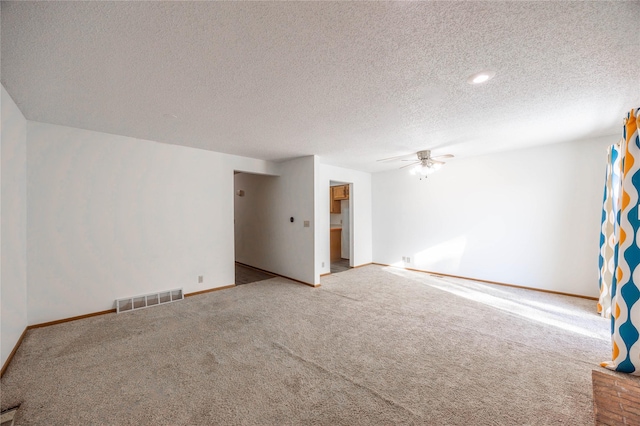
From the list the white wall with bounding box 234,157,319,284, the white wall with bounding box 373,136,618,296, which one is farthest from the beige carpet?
the white wall with bounding box 234,157,319,284

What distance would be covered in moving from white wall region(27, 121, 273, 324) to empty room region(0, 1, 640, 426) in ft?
0.08

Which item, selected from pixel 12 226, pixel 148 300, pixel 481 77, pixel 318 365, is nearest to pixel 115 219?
pixel 12 226

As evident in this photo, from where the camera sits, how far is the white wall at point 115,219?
9.35 ft

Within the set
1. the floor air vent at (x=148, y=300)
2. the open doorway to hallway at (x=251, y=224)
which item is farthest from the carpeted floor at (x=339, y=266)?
the floor air vent at (x=148, y=300)

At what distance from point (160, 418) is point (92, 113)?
2989 millimetres

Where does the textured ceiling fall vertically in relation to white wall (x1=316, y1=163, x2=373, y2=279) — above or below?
above

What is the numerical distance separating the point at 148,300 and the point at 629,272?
5424 millimetres

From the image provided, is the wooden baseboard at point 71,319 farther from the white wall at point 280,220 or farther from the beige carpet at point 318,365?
the white wall at point 280,220

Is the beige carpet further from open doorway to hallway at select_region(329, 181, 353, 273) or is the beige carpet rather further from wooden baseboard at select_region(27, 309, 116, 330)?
open doorway to hallway at select_region(329, 181, 353, 273)

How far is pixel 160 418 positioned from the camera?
5.08 feet

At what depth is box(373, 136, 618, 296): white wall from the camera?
3.63 metres

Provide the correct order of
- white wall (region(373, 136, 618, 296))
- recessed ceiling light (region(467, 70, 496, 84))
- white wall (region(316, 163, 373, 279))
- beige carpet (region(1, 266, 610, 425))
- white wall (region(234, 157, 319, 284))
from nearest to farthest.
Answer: beige carpet (region(1, 266, 610, 425)) < recessed ceiling light (region(467, 70, 496, 84)) < white wall (region(373, 136, 618, 296)) < white wall (region(234, 157, 319, 284)) < white wall (region(316, 163, 373, 279))

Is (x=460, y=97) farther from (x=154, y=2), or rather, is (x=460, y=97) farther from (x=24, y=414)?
(x=24, y=414)

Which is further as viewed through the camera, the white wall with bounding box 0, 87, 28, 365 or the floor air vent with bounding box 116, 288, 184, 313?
the floor air vent with bounding box 116, 288, 184, 313
